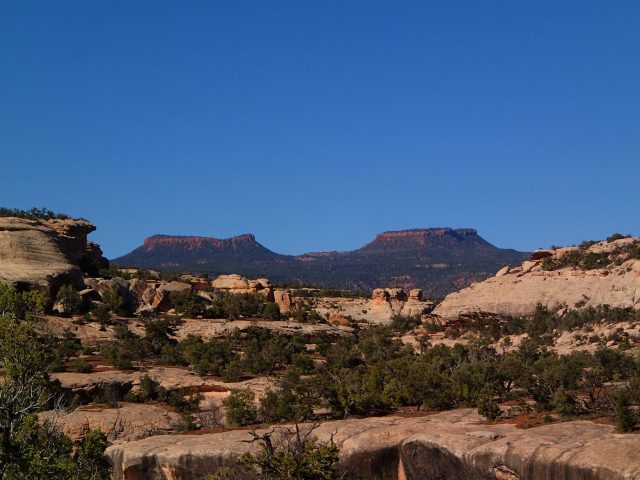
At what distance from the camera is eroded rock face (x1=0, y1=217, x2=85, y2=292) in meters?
45.5

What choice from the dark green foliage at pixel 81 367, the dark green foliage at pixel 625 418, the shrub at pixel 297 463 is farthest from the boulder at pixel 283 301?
the dark green foliage at pixel 625 418

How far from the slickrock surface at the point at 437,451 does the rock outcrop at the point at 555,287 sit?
28.4m

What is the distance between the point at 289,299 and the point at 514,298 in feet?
55.5

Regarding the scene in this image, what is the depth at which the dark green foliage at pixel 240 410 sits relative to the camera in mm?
30016

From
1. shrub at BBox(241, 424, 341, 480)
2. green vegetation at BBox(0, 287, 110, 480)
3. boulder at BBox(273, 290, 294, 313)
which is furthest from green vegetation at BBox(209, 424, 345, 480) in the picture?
boulder at BBox(273, 290, 294, 313)

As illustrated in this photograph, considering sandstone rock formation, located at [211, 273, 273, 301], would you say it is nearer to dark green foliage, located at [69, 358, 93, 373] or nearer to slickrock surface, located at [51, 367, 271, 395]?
slickrock surface, located at [51, 367, 271, 395]

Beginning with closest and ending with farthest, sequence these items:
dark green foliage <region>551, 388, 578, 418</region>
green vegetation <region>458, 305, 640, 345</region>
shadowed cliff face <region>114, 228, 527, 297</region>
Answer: dark green foliage <region>551, 388, 578, 418</region> < green vegetation <region>458, 305, 640, 345</region> < shadowed cliff face <region>114, 228, 527, 297</region>

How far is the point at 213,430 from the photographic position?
29297 millimetres

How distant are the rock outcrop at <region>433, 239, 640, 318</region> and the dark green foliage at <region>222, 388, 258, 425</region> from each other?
28.9 m

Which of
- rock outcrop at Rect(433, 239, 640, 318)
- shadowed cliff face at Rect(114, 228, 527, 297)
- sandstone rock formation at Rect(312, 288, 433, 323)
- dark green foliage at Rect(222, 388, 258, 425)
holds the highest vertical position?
shadowed cliff face at Rect(114, 228, 527, 297)

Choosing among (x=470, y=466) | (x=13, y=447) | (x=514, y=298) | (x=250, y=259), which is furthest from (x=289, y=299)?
(x=250, y=259)

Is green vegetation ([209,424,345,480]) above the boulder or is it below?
below

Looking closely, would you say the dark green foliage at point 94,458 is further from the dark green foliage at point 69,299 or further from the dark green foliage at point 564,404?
the dark green foliage at point 69,299

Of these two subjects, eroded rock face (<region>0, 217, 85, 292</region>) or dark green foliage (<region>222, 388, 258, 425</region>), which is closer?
dark green foliage (<region>222, 388, 258, 425</region>)
